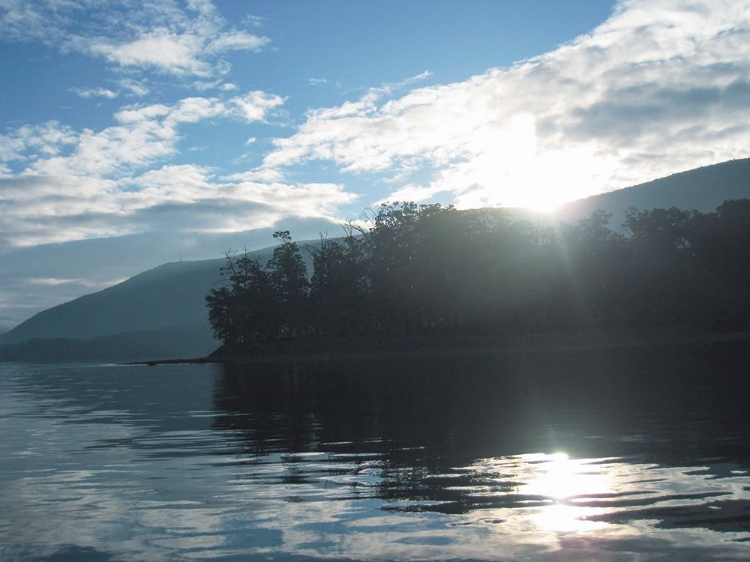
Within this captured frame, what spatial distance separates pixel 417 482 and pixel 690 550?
5.42m


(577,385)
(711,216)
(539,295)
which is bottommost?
(577,385)

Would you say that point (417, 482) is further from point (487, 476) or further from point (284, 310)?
point (284, 310)

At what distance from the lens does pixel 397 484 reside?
12.8 m

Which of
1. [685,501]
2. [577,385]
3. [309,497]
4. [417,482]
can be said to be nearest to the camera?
[685,501]

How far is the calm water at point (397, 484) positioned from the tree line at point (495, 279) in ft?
286

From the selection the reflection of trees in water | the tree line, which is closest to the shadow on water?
the reflection of trees in water

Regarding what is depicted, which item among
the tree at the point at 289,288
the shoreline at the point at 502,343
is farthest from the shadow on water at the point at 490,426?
the tree at the point at 289,288

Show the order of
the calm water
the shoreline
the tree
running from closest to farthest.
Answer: the calm water, the shoreline, the tree

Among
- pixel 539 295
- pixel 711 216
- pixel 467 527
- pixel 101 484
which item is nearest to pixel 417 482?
pixel 467 527

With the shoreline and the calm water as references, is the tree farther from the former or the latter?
the calm water

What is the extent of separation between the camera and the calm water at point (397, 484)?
9.05m

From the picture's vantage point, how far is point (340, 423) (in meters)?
23.9

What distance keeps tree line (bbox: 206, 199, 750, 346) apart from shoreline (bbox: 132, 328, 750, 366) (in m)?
4.29

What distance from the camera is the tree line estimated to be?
111 meters
